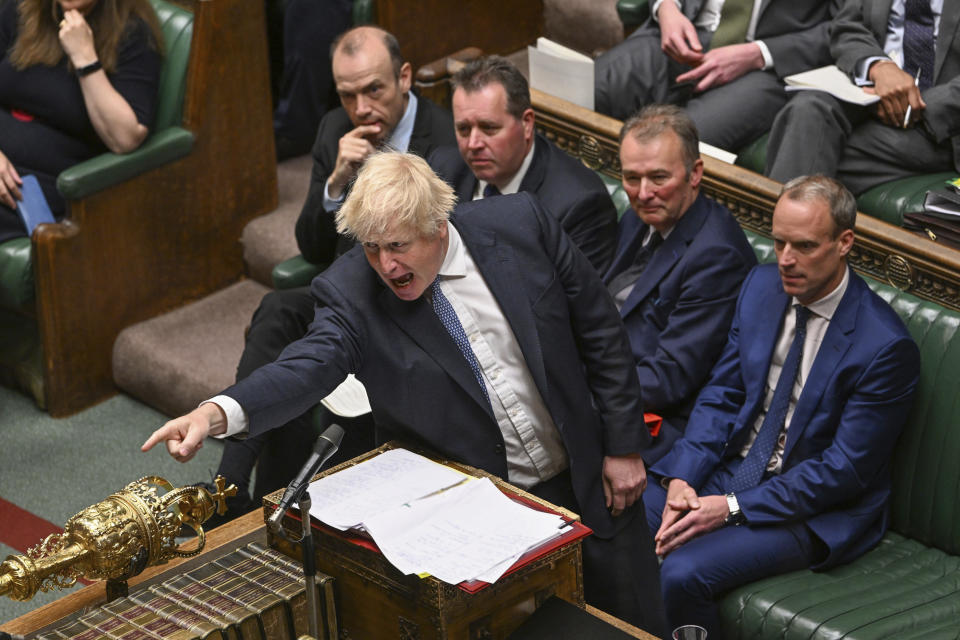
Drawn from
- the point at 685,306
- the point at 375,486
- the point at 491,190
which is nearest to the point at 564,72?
the point at 491,190

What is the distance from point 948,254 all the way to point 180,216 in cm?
247

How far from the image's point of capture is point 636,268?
3.43 metres

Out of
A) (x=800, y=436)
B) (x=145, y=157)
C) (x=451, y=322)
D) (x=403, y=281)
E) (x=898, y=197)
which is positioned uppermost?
(x=403, y=281)

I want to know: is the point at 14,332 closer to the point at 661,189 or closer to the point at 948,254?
the point at 661,189

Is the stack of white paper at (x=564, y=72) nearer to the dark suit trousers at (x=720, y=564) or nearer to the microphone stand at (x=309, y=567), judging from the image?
the dark suit trousers at (x=720, y=564)

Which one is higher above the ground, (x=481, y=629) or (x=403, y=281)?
(x=403, y=281)

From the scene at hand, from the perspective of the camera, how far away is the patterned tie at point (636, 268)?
3.39m

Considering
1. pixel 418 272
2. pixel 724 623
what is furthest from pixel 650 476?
pixel 418 272

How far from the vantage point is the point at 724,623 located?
2.93 m

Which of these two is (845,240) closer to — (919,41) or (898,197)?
(898,197)

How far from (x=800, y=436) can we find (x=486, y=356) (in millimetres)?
886

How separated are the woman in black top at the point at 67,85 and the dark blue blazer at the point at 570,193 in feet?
4.06

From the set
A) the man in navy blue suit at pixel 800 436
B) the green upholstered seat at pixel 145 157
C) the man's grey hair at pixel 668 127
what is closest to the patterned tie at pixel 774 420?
the man in navy blue suit at pixel 800 436

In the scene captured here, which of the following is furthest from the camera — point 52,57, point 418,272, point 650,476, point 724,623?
point 52,57
